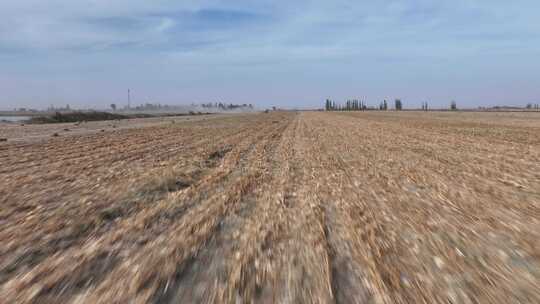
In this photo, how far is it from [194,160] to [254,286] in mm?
7756

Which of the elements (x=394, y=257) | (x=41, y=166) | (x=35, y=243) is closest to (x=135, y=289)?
(x=35, y=243)

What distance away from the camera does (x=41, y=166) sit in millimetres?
8945

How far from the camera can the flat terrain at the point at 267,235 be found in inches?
121

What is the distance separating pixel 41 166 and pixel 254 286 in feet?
28.3

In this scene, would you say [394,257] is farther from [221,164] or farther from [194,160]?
[194,160]

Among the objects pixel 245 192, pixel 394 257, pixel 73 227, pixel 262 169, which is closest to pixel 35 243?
pixel 73 227

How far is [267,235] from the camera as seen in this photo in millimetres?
4523

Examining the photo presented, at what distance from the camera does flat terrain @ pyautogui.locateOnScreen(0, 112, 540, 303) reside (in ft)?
10.1

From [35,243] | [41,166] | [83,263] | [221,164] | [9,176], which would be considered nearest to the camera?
[83,263]

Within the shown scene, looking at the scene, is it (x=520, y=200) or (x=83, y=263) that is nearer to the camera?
(x=83, y=263)

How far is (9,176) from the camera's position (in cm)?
759

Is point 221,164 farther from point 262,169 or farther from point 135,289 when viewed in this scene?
point 135,289

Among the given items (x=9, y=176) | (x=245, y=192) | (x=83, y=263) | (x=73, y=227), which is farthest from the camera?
(x=9, y=176)

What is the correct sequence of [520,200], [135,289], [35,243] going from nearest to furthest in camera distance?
[135,289], [35,243], [520,200]
